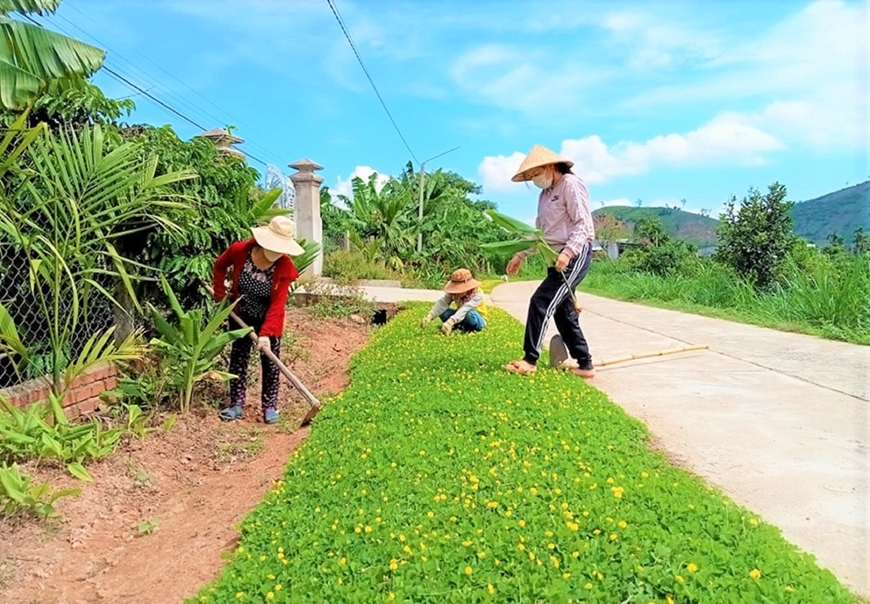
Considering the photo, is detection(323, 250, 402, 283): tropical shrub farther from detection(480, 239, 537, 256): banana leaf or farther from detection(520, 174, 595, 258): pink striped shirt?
detection(520, 174, 595, 258): pink striped shirt

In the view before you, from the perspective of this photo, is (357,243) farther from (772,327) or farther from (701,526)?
(701,526)

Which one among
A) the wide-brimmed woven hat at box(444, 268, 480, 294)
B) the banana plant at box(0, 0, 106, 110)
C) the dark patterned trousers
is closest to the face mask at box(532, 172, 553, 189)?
the wide-brimmed woven hat at box(444, 268, 480, 294)

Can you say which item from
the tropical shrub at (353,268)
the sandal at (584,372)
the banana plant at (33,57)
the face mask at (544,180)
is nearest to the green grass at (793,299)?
the sandal at (584,372)

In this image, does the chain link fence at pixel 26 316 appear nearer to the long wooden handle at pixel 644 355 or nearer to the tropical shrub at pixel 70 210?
the tropical shrub at pixel 70 210

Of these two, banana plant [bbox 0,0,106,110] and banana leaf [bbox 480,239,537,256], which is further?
banana leaf [bbox 480,239,537,256]

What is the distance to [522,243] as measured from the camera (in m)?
4.96

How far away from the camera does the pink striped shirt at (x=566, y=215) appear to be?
4.77 m

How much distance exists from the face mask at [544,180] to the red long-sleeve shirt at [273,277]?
6.97 ft

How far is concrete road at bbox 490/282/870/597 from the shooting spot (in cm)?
264

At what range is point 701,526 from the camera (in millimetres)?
2424

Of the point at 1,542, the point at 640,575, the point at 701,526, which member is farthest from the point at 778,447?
the point at 1,542

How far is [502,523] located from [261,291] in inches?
128

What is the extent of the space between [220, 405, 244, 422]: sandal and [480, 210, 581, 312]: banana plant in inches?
96.6

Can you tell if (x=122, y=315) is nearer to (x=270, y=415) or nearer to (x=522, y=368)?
(x=270, y=415)
